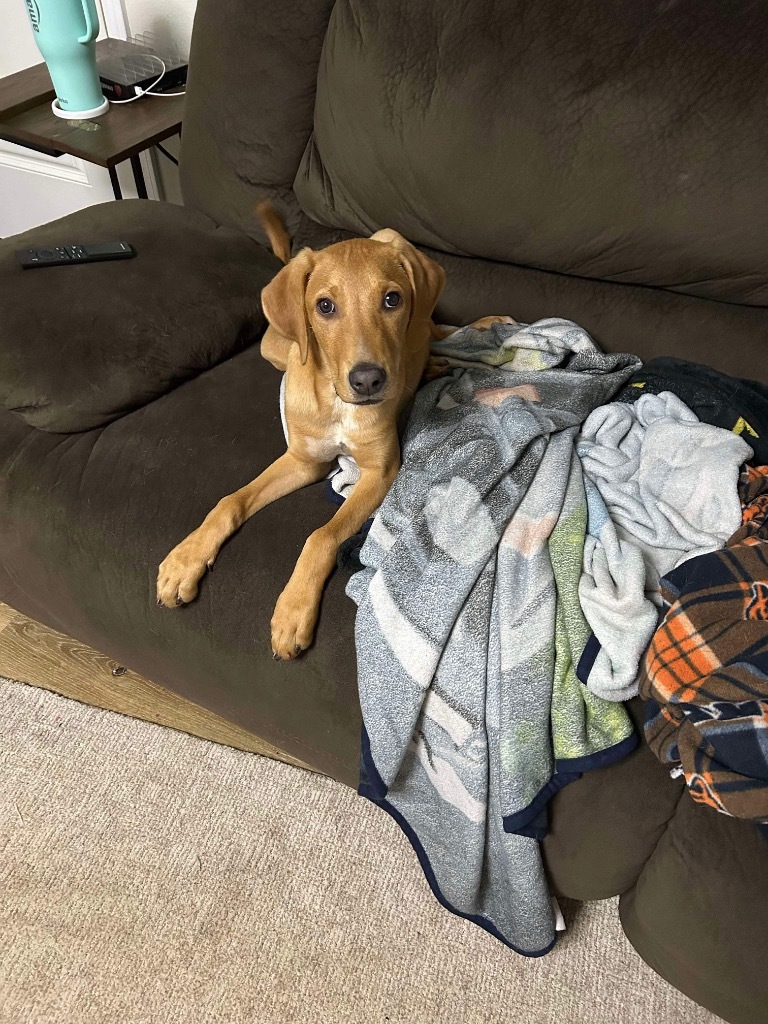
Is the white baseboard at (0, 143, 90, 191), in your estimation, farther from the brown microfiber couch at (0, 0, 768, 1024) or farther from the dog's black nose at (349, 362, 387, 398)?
the dog's black nose at (349, 362, 387, 398)

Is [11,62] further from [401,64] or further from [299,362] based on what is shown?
[299,362]

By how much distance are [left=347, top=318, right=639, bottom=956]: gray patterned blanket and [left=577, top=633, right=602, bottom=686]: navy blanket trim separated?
0.01 metres

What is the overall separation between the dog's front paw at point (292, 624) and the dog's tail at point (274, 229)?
3.75 ft

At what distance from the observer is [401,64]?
1.85 meters

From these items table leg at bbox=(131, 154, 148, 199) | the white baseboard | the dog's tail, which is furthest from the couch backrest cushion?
the white baseboard

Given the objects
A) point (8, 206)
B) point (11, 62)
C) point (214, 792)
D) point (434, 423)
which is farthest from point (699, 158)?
point (8, 206)

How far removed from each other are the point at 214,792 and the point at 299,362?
102 cm

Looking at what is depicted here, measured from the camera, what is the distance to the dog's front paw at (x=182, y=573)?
5.03 feet

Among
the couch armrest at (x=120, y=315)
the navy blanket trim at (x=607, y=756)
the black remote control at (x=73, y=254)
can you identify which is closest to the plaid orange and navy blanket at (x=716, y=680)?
the navy blanket trim at (x=607, y=756)

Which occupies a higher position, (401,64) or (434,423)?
(401,64)

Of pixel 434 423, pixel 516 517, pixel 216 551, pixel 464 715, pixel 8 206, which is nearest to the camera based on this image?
pixel 464 715

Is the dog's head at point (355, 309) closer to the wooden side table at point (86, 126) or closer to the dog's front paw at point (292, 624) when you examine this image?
the dog's front paw at point (292, 624)

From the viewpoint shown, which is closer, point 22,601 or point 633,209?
point 633,209

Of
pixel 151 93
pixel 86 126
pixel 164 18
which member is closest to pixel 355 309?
pixel 86 126
